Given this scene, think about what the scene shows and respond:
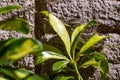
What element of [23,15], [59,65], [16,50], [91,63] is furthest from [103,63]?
[16,50]

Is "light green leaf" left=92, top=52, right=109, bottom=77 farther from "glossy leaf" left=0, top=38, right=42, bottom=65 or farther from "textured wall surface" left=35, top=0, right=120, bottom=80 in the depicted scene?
"glossy leaf" left=0, top=38, right=42, bottom=65

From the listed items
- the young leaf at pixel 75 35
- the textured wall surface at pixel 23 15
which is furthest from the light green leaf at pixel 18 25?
the young leaf at pixel 75 35

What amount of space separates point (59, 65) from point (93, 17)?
0.92 ft

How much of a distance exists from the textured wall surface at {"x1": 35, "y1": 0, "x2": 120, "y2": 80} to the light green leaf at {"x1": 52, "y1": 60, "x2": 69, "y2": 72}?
13 cm

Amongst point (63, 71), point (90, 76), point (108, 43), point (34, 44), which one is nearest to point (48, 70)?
point (63, 71)

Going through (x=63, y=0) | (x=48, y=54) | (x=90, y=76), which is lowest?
(x=90, y=76)

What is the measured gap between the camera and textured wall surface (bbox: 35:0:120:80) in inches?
43.0

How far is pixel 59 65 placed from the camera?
0.96 meters

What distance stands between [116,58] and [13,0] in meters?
0.46

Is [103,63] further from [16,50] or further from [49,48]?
[16,50]

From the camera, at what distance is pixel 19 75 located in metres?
0.49

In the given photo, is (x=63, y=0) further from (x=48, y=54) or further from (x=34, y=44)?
(x=34, y=44)

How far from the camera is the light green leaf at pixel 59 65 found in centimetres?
94

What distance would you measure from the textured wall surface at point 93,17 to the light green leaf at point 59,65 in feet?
0.43
